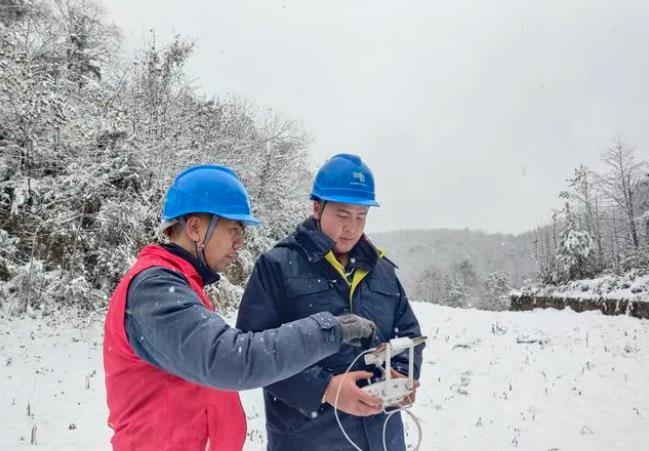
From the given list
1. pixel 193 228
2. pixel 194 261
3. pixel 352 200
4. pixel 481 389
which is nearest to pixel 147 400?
pixel 194 261

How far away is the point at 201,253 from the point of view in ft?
5.44

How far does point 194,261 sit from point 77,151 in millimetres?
12680

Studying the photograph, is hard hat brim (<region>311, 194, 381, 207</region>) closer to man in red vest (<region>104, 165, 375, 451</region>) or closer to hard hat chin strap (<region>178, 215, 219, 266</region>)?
man in red vest (<region>104, 165, 375, 451</region>)

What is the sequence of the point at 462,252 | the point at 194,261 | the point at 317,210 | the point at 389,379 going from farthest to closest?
1. the point at 462,252
2. the point at 317,210
3. the point at 389,379
4. the point at 194,261

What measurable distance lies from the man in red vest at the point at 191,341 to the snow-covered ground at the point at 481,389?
4.36 meters

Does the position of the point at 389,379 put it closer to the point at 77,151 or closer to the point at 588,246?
the point at 77,151

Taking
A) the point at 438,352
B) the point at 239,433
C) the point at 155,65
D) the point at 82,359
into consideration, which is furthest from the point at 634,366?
the point at 155,65

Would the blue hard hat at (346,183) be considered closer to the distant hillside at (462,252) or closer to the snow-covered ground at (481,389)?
the snow-covered ground at (481,389)

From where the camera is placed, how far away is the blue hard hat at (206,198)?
162 cm

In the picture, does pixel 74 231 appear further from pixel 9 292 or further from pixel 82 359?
pixel 82 359

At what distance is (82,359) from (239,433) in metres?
8.52

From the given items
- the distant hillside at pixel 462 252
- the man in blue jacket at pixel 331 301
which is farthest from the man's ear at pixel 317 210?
the distant hillside at pixel 462 252

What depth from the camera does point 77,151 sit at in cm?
1225

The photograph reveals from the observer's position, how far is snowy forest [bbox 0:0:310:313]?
1088cm
